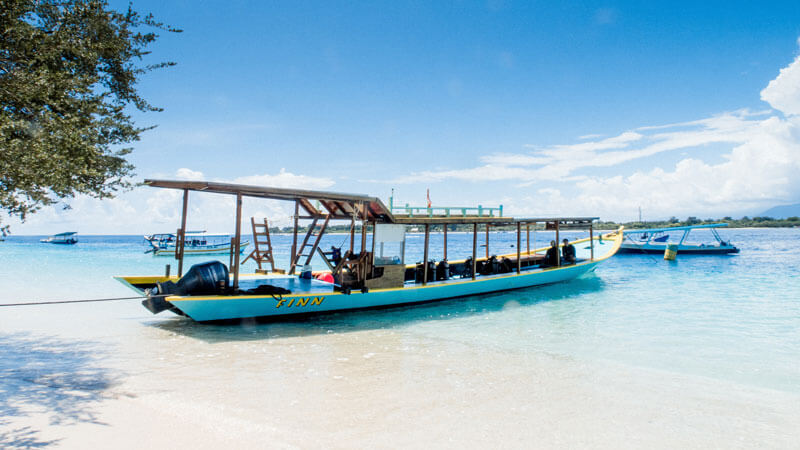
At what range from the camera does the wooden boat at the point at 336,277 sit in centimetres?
1055

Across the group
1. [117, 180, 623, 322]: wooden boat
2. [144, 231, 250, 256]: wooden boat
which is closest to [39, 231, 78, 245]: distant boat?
[144, 231, 250, 256]: wooden boat

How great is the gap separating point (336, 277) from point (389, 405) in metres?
7.59

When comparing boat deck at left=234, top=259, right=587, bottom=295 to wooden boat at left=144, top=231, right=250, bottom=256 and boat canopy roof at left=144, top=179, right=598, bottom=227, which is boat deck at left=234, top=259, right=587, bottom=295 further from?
wooden boat at left=144, top=231, right=250, bottom=256

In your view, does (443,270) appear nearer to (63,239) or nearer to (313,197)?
(313,197)

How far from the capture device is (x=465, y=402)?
21.5 feet

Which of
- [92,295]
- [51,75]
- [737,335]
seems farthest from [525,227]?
[92,295]

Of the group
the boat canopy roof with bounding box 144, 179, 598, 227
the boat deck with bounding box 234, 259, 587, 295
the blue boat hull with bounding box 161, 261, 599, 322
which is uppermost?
the boat canopy roof with bounding box 144, 179, 598, 227

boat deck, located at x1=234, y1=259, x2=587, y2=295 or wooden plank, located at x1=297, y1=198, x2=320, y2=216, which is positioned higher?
wooden plank, located at x1=297, y1=198, x2=320, y2=216

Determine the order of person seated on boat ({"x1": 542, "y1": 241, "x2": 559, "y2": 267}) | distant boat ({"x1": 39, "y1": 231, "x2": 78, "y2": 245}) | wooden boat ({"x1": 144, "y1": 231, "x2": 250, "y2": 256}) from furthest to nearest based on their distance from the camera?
distant boat ({"x1": 39, "y1": 231, "x2": 78, "y2": 245}) < wooden boat ({"x1": 144, "y1": 231, "x2": 250, "y2": 256}) < person seated on boat ({"x1": 542, "y1": 241, "x2": 559, "y2": 267})

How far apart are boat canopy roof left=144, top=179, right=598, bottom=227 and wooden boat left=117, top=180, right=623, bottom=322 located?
0.03 m

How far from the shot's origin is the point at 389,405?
638 centimetres

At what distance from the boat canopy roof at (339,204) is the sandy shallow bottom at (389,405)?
155 inches

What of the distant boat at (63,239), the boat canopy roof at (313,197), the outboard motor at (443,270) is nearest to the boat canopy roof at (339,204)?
the boat canopy roof at (313,197)

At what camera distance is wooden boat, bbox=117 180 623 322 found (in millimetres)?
10547
